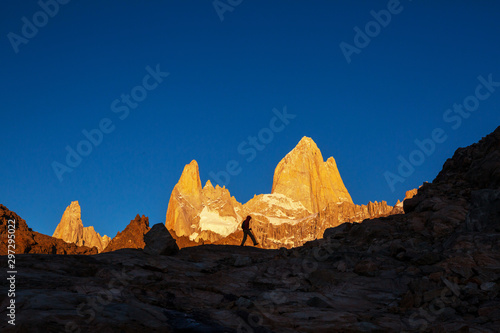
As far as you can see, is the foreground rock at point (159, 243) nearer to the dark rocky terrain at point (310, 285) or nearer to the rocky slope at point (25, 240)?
the dark rocky terrain at point (310, 285)

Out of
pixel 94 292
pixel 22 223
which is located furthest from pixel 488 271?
pixel 22 223

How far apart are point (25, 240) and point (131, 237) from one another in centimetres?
3859

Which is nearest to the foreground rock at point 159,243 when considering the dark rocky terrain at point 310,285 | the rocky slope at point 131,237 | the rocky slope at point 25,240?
the dark rocky terrain at point 310,285

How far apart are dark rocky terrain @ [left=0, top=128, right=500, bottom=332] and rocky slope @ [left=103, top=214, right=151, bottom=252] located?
69917mm

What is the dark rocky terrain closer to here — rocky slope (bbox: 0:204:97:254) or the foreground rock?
the foreground rock

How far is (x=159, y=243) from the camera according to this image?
70.3 feet

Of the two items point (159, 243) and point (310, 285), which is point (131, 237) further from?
point (310, 285)

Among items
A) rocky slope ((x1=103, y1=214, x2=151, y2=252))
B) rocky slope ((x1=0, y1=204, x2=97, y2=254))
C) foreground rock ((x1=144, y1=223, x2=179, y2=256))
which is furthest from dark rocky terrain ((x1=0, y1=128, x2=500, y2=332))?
rocky slope ((x1=103, y1=214, x2=151, y2=252))

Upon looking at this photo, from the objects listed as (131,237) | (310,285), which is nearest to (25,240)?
(131,237)

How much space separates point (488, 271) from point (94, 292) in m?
13.4

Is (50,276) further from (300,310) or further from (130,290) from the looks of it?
(300,310)

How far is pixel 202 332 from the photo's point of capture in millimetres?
10234

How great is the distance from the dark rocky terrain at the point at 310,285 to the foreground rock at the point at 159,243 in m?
0.92

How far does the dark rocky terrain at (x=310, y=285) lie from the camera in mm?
10492
